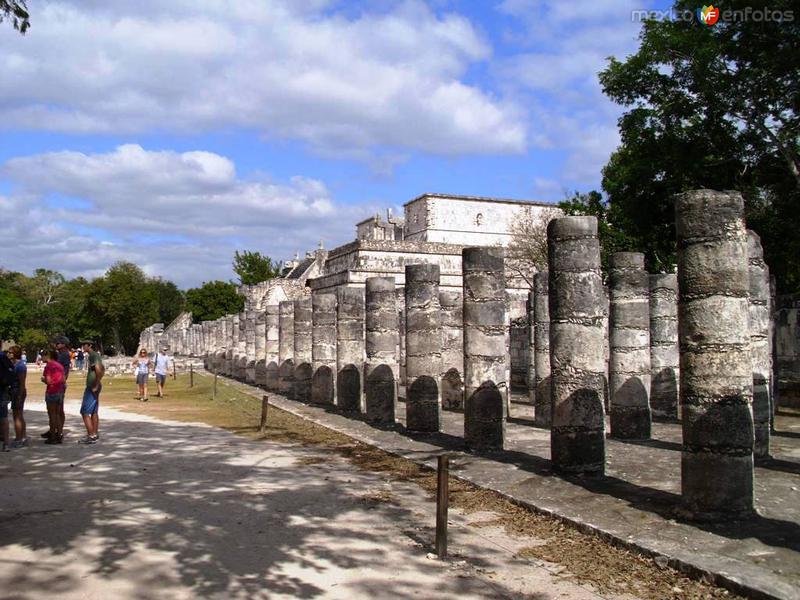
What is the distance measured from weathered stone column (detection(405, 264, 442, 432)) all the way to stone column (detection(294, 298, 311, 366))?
7262 mm

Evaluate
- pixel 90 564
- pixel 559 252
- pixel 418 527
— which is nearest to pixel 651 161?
pixel 559 252

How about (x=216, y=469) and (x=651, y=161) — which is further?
(x=651, y=161)

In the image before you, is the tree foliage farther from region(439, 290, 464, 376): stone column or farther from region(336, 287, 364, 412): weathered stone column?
region(336, 287, 364, 412): weathered stone column

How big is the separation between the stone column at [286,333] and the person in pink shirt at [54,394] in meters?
10.6

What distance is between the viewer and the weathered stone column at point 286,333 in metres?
21.6

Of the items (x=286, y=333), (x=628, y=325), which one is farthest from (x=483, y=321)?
(x=286, y=333)

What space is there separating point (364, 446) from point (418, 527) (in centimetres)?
458

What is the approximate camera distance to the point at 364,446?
1091cm

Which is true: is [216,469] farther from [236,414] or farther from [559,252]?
[236,414]

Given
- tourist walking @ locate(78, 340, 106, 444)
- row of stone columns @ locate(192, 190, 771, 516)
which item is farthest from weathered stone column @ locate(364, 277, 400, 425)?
tourist walking @ locate(78, 340, 106, 444)

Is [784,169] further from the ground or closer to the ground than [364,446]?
further from the ground

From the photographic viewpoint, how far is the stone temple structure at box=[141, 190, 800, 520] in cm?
651

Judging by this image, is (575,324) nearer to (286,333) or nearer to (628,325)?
(628,325)

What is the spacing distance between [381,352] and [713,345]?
7.99 meters
